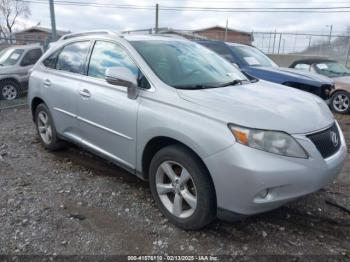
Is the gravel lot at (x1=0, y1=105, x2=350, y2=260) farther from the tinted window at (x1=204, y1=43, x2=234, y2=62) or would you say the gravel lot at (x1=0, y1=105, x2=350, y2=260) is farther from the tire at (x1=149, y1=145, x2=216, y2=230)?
the tinted window at (x1=204, y1=43, x2=234, y2=62)

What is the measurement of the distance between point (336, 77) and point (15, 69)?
9002 millimetres

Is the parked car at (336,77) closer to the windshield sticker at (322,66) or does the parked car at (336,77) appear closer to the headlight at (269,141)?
the windshield sticker at (322,66)

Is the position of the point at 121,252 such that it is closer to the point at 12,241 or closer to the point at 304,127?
the point at 12,241

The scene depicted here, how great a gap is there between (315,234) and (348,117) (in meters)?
5.72

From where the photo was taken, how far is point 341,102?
26.5 ft

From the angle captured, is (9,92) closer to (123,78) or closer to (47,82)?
(47,82)

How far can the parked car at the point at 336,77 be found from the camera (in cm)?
802

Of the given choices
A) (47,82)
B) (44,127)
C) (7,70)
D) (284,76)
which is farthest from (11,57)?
(284,76)

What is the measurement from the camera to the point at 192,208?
9.35 feet

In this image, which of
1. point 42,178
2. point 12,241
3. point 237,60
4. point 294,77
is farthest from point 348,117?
point 12,241

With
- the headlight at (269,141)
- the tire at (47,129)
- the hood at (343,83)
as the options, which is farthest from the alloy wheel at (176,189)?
the hood at (343,83)

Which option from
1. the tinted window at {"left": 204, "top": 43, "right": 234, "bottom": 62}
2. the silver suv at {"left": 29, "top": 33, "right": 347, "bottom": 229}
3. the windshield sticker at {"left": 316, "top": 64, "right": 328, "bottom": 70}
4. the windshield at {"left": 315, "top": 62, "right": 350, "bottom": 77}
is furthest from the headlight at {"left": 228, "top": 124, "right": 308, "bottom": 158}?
the windshield sticker at {"left": 316, "top": 64, "right": 328, "bottom": 70}

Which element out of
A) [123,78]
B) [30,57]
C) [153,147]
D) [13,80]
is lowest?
[13,80]

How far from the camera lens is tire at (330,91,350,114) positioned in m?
7.98
